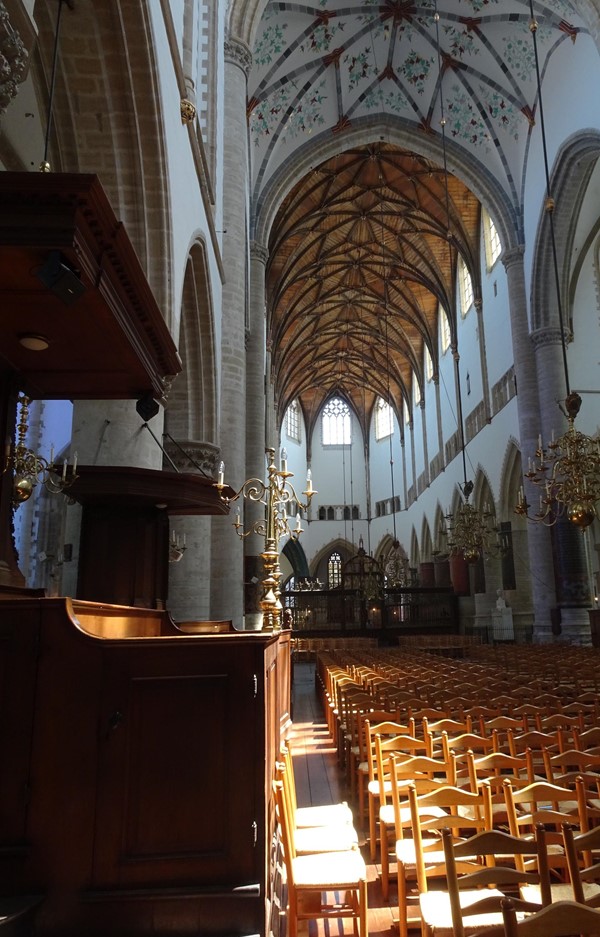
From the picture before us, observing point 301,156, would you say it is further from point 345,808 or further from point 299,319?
point 345,808

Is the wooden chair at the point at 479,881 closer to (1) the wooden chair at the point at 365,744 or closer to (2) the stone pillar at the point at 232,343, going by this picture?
(1) the wooden chair at the point at 365,744

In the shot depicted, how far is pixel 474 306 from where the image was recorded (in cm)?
2397

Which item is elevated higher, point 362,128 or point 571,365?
point 362,128

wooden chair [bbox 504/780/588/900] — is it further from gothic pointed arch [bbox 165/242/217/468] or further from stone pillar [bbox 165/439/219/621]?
gothic pointed arch [bbox 165/242/217/468]

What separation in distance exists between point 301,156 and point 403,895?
787 inches

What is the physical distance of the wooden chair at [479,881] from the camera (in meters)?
1.89

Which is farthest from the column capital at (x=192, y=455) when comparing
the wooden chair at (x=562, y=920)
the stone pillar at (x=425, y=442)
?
the stone pillar at (x=425, y=442)

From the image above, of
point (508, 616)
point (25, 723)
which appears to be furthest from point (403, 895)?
point (508, 616)

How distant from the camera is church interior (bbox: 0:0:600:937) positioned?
2559mm

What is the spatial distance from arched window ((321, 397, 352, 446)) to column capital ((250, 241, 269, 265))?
2598 cm

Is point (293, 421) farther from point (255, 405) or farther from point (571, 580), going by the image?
point (571, 580)

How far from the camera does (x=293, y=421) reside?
142 ft

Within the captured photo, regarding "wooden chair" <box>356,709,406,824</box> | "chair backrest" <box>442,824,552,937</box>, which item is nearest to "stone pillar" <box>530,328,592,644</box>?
"wooden chair" <box>356,709,406,824</box>

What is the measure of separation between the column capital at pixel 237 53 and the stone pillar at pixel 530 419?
29.7 feet
